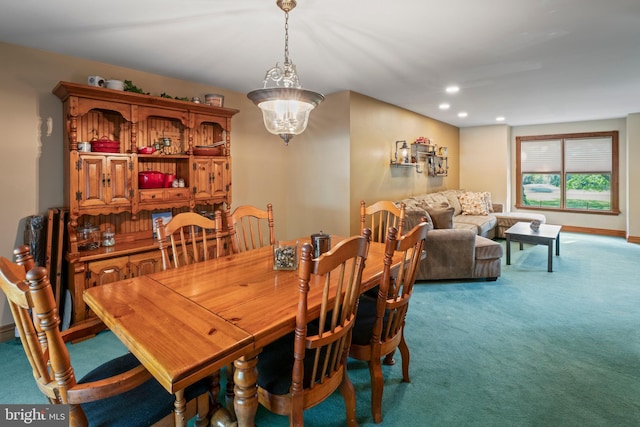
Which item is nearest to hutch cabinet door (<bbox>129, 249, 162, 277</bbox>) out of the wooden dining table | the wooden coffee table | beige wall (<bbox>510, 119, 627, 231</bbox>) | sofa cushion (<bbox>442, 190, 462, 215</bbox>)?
the wooden dining table

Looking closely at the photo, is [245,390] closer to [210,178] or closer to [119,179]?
[119,179]

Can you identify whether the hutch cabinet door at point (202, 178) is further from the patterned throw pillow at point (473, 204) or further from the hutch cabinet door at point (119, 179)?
the patterned throw pillow at point (473, 204)

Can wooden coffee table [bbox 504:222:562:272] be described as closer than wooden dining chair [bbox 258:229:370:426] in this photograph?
No

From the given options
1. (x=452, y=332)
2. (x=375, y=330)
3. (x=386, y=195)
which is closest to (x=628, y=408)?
(x=452, y=332)

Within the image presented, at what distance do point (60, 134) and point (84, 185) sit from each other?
1.97ft

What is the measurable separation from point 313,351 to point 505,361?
1650 millimetres

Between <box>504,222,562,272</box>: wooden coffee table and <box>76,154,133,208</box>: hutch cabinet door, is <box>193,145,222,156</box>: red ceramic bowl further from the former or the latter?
<box>504,222,562,272</box>: wooden coffee table

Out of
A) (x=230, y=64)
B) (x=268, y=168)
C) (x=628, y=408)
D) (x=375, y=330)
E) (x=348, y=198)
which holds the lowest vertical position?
(x=628, y=408)

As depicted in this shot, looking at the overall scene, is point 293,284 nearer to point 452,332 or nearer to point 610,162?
point 452,332

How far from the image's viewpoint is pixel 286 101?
6.31 ft

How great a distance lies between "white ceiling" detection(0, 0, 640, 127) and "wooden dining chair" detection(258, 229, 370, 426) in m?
1.78

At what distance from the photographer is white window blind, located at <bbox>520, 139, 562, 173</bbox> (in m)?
7.40

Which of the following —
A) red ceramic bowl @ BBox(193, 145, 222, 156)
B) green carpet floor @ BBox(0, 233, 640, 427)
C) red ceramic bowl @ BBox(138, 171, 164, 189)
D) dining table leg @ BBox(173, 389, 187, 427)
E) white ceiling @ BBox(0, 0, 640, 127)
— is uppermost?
white ceiling @ BBox(0, 0, 640, 127)

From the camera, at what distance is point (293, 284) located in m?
1.78
